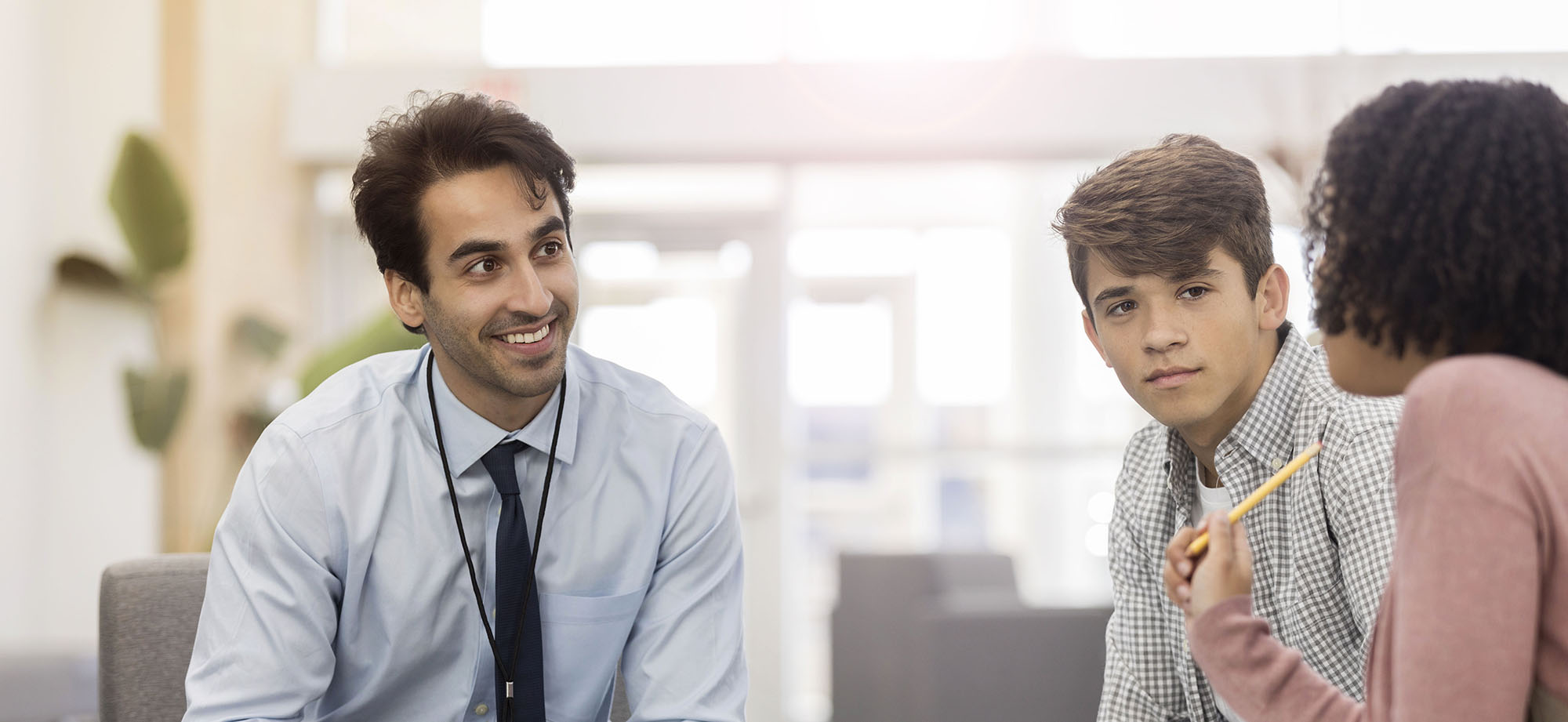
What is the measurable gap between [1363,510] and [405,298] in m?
1.22

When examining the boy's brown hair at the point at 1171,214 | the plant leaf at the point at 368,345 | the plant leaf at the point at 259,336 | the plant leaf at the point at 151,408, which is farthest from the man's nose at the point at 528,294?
the plant leaf at the point at 259,336

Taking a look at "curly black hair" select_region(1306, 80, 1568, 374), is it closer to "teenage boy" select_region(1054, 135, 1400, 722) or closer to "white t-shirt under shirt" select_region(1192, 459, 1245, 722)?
"teenage boy" select_region(1054, 135, 1400, 722)

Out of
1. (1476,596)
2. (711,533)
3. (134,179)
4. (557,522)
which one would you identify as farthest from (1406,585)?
(134,179)

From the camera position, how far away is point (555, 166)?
1546 mm

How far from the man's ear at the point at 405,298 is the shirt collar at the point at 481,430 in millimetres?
90

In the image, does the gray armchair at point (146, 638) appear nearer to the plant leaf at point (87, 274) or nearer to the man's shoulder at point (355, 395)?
the man's shoulder at point (355, 395)

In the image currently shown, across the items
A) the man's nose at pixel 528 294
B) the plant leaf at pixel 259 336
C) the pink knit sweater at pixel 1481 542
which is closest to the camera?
the pink knit sweater at pixel 1481 542

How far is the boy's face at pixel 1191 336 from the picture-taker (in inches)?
53.2

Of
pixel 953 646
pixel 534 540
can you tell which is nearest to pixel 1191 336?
pixel 534 540

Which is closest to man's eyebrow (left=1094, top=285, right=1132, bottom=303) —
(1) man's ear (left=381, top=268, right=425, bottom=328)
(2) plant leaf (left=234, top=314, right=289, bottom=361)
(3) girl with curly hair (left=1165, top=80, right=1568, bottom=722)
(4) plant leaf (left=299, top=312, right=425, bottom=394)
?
(3) girl with curly hair (left=1165, top=80, right=1568, bottom=722)

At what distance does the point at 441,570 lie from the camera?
4.74ft

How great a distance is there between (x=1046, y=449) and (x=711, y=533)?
12.9 feet

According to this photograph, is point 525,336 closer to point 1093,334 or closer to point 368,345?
point 1093,334

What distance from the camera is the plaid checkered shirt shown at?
1.28 m
